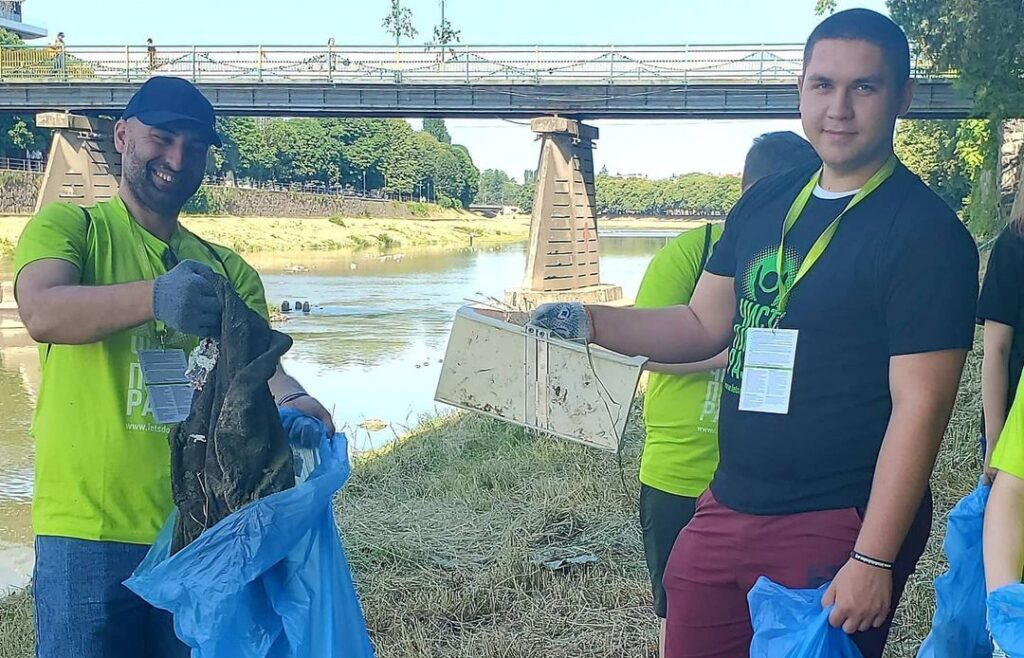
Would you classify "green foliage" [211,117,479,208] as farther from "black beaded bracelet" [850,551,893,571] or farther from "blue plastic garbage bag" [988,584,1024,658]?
"blue plastic garbage bag" [988,584,1024,658]

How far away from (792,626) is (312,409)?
1118 millimetres

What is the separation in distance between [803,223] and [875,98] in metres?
0.25

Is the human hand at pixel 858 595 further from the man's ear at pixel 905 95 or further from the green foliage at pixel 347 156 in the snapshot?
the green foliage at pixel 347 156

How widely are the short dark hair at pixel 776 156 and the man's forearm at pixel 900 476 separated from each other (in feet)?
3.26

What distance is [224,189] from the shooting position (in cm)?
4400

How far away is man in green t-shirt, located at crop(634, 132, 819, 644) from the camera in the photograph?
2.52 m

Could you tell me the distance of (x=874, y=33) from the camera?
5.67 ft

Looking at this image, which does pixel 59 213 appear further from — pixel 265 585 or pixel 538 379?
pixel 538 379

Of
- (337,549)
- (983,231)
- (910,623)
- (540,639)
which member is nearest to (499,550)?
(540,639)

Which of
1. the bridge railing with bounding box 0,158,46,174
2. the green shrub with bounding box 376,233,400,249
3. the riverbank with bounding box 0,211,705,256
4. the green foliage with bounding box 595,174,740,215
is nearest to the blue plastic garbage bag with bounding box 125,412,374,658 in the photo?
the riverbank with bounding box 0,211,705,256

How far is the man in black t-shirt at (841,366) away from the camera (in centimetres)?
164

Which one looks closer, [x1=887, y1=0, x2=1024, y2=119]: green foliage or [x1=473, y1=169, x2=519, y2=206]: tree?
[x1=887, y1=0, x2=1024, y2=119]: green foliage

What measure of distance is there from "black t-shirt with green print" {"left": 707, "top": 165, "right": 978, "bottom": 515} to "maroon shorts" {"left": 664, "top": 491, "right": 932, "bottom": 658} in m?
0.04

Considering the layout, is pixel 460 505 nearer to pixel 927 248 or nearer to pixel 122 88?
pixel 927 248
